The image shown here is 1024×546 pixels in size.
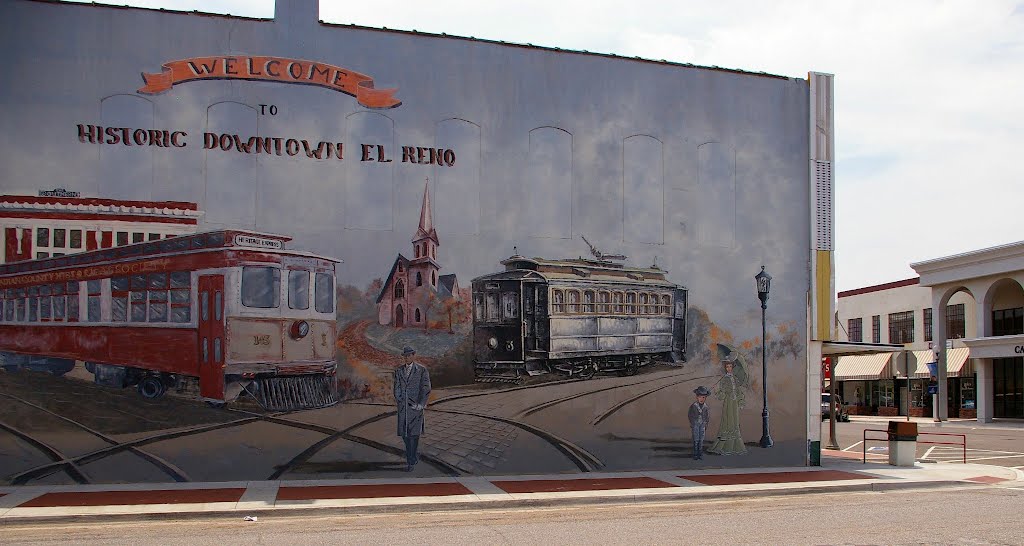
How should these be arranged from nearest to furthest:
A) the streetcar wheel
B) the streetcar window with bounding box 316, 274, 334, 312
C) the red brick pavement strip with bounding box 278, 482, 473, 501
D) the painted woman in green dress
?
the red brick pavement strip with bounding box 278, 482, 473, 501 → the streetcar wheel → the streetcar window with bounding box 316, 274, 334, 312 → the painted woman in green dress

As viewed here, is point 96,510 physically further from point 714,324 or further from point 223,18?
point 714,324

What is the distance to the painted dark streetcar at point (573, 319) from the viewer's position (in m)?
17.7

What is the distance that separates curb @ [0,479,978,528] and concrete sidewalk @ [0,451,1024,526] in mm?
14

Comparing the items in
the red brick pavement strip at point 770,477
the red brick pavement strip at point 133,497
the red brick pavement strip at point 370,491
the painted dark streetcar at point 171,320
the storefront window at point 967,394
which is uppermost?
the painted dark streetcar at point 171,320

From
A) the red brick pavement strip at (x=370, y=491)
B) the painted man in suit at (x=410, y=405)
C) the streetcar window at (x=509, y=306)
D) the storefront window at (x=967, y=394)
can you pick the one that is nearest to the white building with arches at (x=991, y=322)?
the storefront window at (x=967, y=394)

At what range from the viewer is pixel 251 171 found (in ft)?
55.1

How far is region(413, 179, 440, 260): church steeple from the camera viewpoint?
57.3 ft

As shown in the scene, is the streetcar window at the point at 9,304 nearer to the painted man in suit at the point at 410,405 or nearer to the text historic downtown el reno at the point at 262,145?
the text historic downtown el reno at the point at 262,145

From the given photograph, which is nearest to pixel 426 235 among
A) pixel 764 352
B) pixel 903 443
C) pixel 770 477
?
pixel 764 352

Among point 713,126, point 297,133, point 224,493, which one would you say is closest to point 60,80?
point 297,133

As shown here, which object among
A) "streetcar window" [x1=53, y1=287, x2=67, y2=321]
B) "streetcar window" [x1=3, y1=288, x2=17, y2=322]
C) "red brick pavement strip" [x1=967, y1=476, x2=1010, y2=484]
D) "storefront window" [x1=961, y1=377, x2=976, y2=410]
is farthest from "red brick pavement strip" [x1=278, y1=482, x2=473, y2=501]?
"storefront window" [x1=961, y1=377, x2=976, y2=410]

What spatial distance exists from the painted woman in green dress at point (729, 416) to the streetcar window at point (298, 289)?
839 centimetres

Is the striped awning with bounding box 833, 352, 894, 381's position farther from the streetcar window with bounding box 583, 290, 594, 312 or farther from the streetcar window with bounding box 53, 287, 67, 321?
the streetcar window with bounding box 53, 287, 67, 321

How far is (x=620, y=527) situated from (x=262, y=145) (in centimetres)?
924
